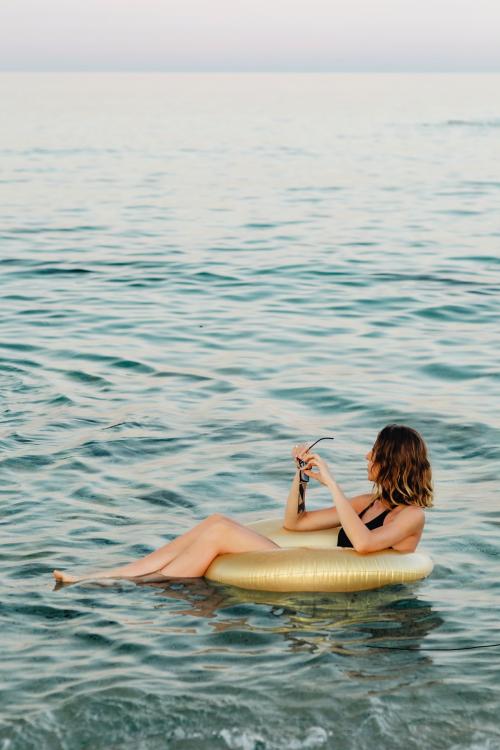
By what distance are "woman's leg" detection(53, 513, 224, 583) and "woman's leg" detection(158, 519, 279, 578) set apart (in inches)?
1.4

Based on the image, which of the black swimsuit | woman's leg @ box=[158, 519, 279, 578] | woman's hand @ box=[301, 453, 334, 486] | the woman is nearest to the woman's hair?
the woman

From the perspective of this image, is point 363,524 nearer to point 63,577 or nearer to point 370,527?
point 370,527

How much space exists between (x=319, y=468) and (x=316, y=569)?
572 mm

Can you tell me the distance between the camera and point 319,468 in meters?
6.45

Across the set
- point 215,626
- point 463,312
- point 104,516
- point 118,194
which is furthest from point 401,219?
point 215,626

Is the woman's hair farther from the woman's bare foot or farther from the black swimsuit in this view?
the woman's bare foot

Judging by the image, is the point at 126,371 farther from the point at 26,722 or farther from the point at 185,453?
the point at 26,722

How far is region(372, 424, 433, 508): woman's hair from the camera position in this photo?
6.49 meters

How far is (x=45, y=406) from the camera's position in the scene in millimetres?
10508

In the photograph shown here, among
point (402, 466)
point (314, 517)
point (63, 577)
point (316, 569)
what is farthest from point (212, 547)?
point (402, 466)

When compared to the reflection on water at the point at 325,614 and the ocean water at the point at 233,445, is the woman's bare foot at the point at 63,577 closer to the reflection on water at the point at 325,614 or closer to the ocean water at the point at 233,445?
the ocean water at the point at 233,445

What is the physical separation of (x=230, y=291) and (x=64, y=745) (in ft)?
38.8

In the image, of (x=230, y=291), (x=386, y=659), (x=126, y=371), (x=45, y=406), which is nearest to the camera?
(x=386, y=659)

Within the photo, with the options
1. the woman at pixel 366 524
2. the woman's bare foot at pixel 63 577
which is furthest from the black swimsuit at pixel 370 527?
the woman's bare foot at pixel 63 577
